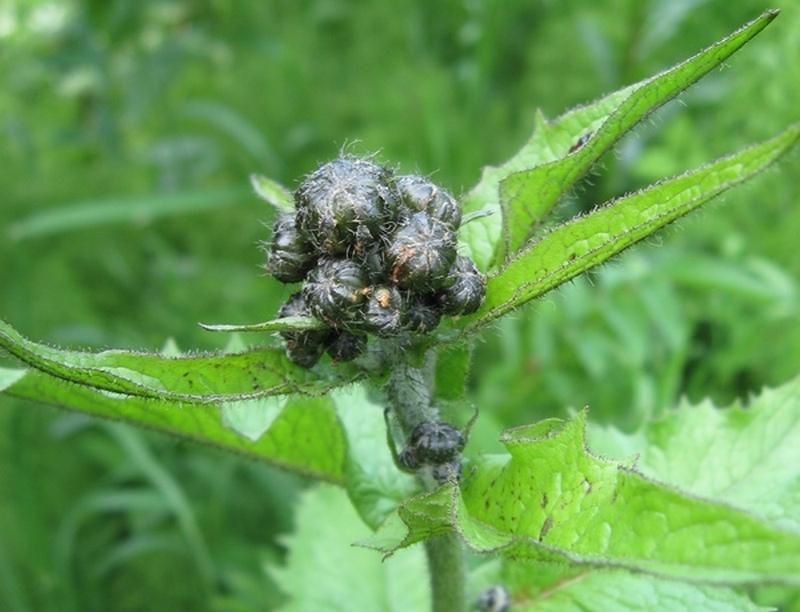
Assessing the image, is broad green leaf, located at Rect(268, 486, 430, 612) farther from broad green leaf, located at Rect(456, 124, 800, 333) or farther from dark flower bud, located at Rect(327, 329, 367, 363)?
broad green leaf, located at Rect(456, 124, 800, 333)

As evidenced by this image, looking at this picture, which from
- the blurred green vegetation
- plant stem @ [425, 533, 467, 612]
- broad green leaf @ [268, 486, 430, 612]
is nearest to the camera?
plant stem @ [425, 533, 467, 612]

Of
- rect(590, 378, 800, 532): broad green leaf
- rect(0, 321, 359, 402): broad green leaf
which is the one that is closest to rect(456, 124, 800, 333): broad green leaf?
rect(0, 321, 359, 402): broad green leaf

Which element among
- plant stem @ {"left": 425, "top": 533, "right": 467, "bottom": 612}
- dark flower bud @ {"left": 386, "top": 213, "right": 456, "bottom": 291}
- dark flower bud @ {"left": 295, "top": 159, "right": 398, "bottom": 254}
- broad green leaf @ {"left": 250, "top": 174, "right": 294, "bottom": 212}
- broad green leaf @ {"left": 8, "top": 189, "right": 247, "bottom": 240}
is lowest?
plant stem @ {"left": 425, "top": 533, "right": 467, "bottom": 612}

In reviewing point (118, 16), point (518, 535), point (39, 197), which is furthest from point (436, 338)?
point (118, 16)

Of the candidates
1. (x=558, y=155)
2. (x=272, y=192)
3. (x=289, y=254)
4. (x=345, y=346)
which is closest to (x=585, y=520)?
(x=345, y=346)

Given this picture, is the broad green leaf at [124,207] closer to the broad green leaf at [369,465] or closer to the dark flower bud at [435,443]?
the broad green leaf at [369,465]

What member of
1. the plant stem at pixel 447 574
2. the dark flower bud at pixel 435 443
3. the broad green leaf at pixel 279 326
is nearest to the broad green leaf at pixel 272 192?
the broad green leaf at pixel 279 326
